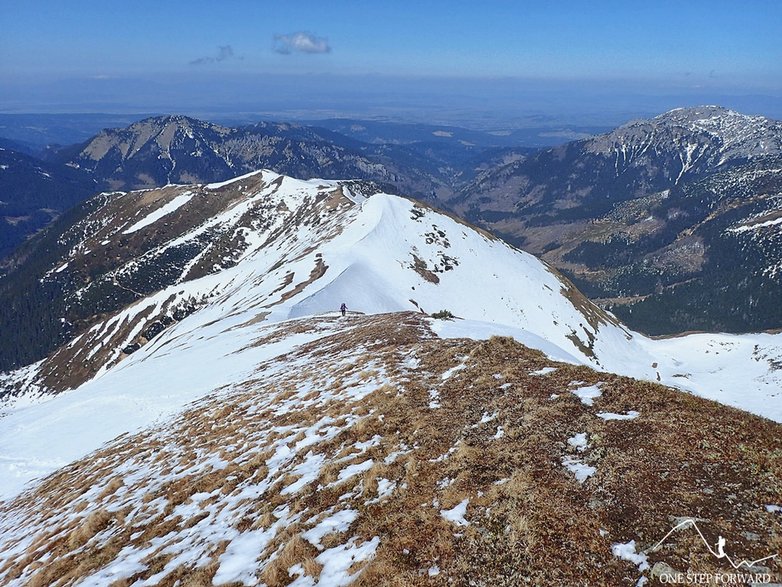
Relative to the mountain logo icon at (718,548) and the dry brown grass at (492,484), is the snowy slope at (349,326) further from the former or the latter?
the mountain logo icon at (718,548)

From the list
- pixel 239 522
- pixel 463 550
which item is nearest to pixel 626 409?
pixel 463 550

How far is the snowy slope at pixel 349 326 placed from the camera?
30469mm

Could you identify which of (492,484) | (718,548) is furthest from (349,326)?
(718,548)

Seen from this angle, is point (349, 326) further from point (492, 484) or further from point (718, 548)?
point (718, 548)

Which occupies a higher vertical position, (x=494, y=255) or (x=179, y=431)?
(x=179, y=431)

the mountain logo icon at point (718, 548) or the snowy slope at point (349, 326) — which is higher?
the mountain logo icon at point (718, 548)

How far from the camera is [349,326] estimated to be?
135 feet

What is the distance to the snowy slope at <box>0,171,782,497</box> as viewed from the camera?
100.0 feet

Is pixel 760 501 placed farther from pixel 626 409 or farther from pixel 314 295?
pixel 314 295

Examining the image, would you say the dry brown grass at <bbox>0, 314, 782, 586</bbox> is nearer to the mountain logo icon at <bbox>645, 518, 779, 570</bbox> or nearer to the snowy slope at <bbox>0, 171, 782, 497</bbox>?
the mountain logo icon at <bbox>645, 518, 779, 570</bbox>

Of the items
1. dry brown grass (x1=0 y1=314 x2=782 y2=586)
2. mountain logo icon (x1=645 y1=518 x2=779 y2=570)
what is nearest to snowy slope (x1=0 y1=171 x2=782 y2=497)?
dry brown grass (x1=0 y1=314 x2=782 y2=586)

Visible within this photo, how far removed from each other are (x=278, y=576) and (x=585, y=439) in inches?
340

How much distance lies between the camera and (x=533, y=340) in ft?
114

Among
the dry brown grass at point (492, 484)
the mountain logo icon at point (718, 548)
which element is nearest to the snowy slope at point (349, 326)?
the dry brown grass at point (492, 484)
